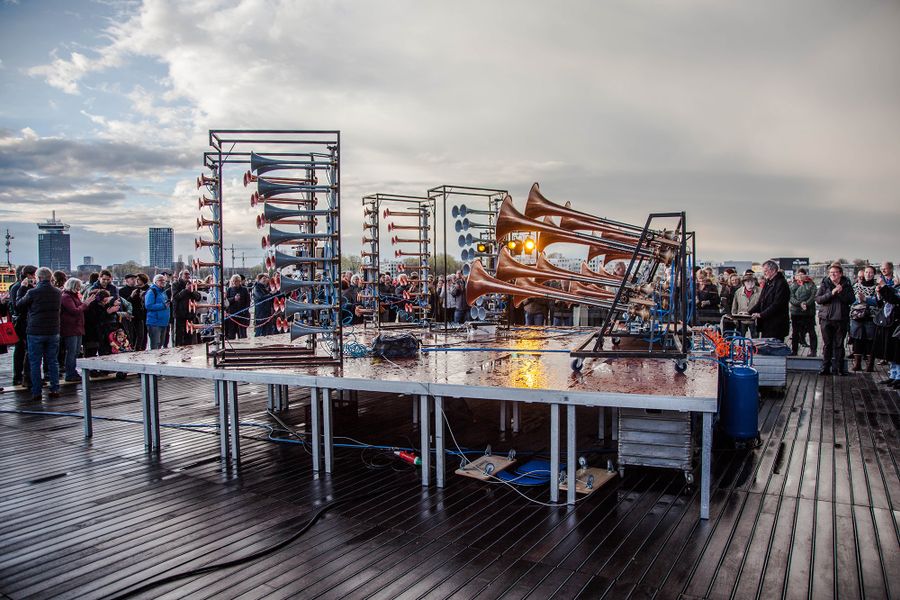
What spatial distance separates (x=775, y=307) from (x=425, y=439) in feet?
26.9

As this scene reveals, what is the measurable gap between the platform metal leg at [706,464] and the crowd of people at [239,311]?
458 cm

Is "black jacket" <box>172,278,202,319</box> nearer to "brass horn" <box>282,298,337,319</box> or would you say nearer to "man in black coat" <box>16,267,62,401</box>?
"man in black coat" <box>16,267,62,401</box>

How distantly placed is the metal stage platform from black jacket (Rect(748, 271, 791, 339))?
16.8 feet

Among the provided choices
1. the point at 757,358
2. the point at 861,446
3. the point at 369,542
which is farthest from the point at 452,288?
the point at 369,542

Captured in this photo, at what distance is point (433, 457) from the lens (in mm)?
5434

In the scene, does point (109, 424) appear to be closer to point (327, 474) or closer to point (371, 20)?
point (327, 474)

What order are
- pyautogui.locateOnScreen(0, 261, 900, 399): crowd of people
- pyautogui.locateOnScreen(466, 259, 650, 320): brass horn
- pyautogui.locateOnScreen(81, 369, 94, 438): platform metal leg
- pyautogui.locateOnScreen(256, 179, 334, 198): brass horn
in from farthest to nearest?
pyautogui.locateOnScreen(0, 261, 900, 399): crowd of people < pyautogui.locateOnScreen(466, 259, 650, 320): brass horn < pyautogui.locateOnScreen(81, 369, 94, 438): platform metal leg < pyautogui.locateOnScreen(256, 179, 334, 198): brass horn

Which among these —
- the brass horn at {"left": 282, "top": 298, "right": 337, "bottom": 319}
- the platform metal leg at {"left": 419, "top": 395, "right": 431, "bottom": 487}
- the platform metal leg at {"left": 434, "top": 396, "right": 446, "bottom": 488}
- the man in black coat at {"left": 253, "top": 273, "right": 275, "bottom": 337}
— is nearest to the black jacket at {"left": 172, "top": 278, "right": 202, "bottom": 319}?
the man in black coat at {"left": 253, "top": 273, "right": 275, "bottom": 337}

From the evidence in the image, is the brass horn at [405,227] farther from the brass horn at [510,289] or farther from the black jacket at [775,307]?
the black jacket at [775,307]

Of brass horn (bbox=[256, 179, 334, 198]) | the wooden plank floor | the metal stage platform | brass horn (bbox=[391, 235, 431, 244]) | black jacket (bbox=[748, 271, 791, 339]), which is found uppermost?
brass horn (bbox=[256, 179, 334, 198])

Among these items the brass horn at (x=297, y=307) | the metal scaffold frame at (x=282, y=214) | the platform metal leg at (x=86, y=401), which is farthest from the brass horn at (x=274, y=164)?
the platform metal leg at (x=86, y=401)

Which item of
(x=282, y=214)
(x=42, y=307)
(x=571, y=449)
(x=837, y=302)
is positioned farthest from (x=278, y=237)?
(x=837, y=302)

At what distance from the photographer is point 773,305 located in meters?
10.0

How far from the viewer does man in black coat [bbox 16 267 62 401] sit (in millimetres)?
8484
